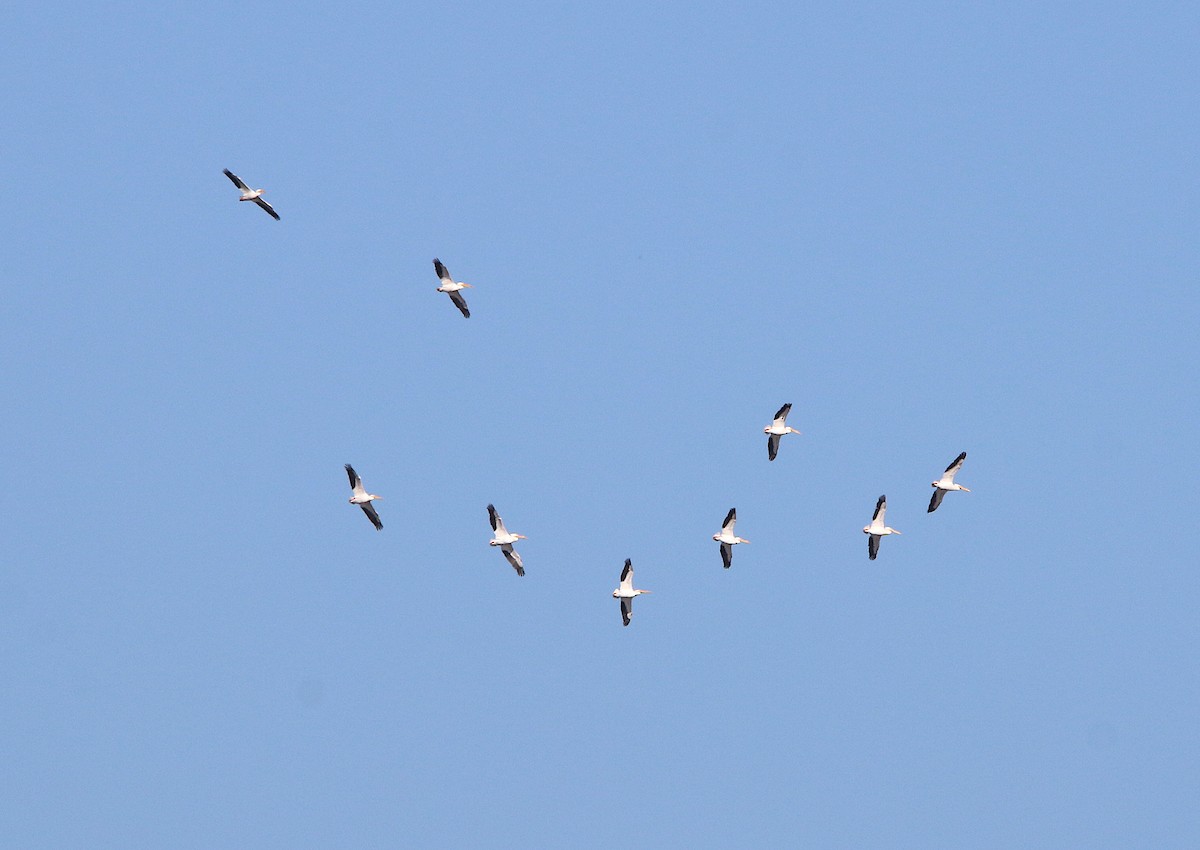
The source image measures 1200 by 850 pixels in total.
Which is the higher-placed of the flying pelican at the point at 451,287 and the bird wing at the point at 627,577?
the flying pelican at the point at 451,287

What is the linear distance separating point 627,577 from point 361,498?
9.16 metres

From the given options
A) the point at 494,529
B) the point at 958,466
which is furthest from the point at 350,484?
the point at 958,466

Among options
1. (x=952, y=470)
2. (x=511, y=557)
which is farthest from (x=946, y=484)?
(x=511, y=557)

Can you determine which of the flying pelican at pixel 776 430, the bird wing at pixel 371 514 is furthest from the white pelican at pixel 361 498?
the flying pelican at pixel 776 430

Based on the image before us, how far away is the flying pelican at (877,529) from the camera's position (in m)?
88.6

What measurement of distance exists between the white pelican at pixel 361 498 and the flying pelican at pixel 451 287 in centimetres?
601

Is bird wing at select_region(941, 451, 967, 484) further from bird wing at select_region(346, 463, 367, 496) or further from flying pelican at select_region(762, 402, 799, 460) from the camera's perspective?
bird wing at select_region(346, 463, 367, 496)

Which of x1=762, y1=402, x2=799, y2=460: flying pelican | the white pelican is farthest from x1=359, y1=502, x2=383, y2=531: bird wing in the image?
x1=762, y1=402, x2=799, y2=460: flying pelican

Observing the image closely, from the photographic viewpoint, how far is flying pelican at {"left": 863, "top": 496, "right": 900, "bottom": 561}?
8862 cm

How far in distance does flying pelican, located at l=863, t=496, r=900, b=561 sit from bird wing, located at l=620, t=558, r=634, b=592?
25.3ft

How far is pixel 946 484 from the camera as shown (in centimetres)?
8781

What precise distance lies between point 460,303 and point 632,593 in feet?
34.6

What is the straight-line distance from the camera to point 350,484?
84.2m

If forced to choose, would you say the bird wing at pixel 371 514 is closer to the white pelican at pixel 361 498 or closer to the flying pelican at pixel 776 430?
the white pelican at pixel 361 498
